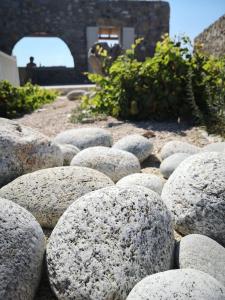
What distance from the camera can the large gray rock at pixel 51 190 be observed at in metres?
1.87

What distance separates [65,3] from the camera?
17.0 m

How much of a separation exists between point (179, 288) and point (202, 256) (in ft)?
1.22

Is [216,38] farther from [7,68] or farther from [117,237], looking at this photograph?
[117,237]

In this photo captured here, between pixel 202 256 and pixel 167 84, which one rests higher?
pixel 167 84

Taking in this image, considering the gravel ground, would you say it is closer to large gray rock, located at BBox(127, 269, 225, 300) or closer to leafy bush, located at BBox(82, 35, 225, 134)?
leafy bush, located at BBox(82, 35, 225, 134)

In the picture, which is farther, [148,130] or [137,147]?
[148,130]

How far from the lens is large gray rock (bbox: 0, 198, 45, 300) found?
1283mm

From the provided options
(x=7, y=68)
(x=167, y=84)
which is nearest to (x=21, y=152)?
(x=167, y=84)

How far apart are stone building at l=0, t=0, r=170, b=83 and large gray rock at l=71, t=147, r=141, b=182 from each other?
16.0m

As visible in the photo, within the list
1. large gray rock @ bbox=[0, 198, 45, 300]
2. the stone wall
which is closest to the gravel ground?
large gray rock @ bbox=[0, 198, 45, 300]

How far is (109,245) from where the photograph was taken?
1.37 m

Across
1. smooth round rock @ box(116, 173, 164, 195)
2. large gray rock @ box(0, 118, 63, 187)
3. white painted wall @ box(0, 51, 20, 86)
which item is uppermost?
white painted wall @ box(0, 51, 20, 86)

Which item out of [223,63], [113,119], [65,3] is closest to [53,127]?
[113,119]

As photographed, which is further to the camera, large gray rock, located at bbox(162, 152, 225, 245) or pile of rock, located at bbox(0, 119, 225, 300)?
large gray rock, located at bbox(162, 152, 225, 245)
